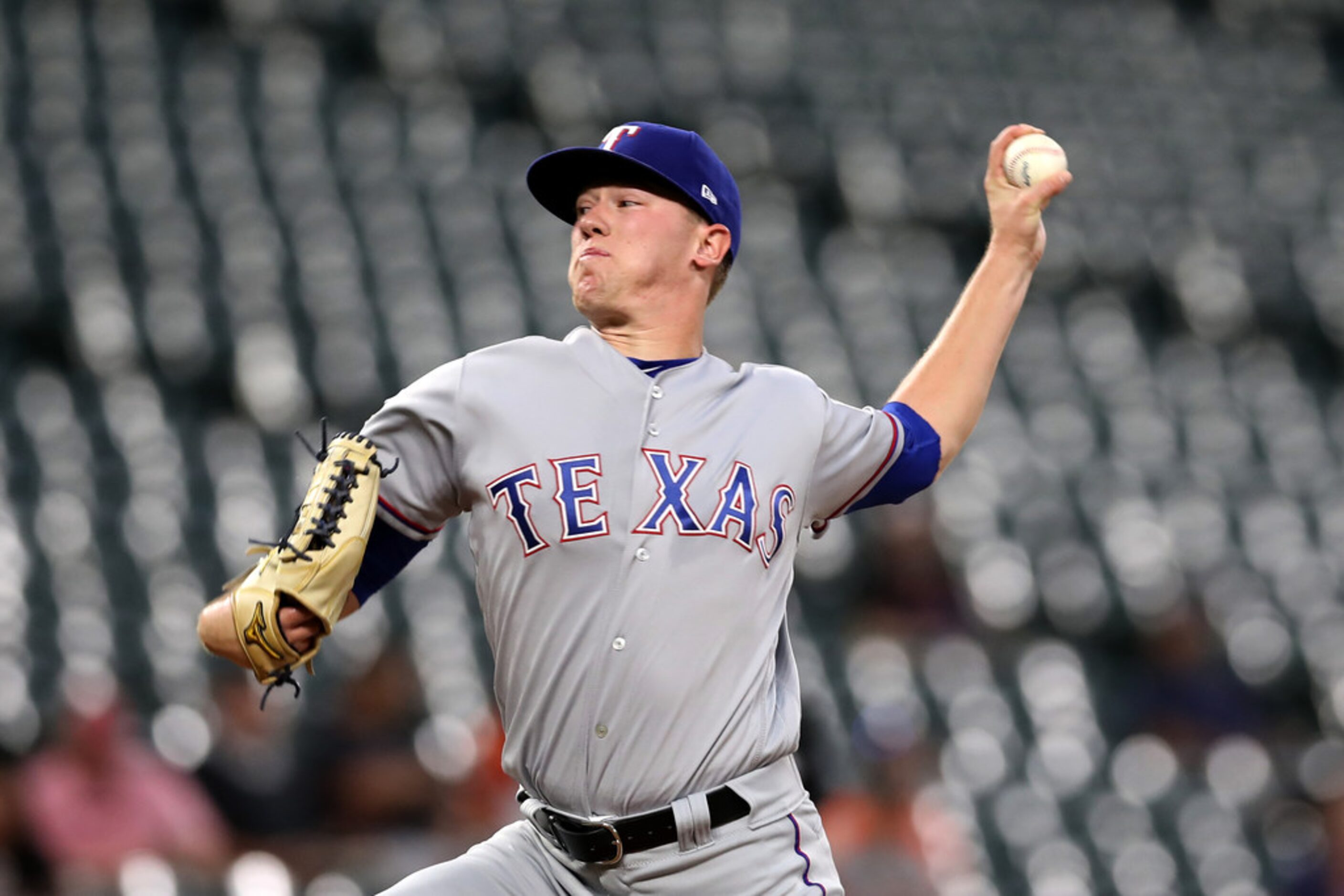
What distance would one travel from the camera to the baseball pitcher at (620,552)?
196 cm

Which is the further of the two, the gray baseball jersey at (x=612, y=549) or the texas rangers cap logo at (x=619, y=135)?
the texas rangers cap logo at (x=619, y=135)

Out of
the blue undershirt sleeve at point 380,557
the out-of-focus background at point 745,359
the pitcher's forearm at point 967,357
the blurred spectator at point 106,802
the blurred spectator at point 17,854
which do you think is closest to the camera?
the blue undershirt sleeve at point 380,557

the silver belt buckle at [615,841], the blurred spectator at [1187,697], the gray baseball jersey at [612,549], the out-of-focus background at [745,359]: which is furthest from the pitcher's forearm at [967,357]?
the blurred spectator at [1187,697]

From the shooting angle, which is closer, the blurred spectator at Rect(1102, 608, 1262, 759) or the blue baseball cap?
the blue baseball cap

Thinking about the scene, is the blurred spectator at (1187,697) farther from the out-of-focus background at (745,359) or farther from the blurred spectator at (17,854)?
the blurred spectator at (17,854)

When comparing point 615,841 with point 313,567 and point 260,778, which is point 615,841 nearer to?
point 313,567

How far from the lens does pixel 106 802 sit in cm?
379

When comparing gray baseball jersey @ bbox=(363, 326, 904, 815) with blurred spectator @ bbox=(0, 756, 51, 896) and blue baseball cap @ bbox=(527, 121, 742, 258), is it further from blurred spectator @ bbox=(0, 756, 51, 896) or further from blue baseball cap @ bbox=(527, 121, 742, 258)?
blurred spectator @ bbox=(0, 756, 51, 896)

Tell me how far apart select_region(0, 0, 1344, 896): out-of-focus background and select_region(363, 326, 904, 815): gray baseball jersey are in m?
1.69

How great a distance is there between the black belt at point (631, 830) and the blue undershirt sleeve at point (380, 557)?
37cm

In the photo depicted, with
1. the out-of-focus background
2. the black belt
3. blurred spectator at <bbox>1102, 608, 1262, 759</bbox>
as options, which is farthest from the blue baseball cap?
blurred spectator at <bbox>1102, 608, 1262, 759</bbox>

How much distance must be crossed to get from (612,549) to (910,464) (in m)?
0.43

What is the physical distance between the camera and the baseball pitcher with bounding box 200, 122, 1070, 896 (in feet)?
6.43

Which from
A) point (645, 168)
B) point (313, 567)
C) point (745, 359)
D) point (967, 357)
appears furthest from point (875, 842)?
point (745, 359)
